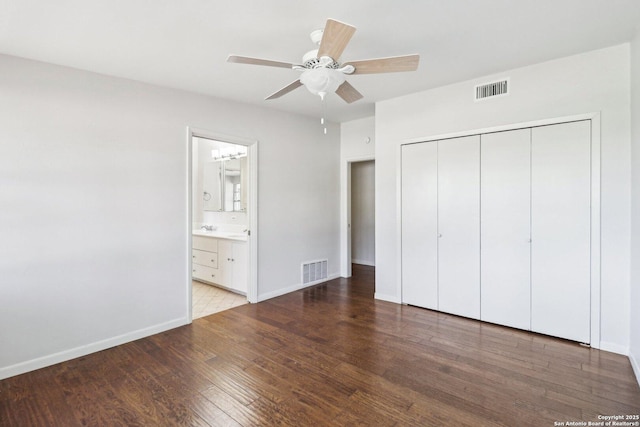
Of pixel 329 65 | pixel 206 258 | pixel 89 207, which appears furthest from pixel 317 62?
pixel 206 258

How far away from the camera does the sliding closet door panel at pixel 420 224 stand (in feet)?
12.5

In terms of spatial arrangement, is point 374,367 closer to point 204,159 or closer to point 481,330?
point 481,330

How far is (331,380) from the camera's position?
2369 millimetres

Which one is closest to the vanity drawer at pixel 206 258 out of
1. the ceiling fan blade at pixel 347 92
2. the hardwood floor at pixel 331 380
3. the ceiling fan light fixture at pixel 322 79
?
the hardwood floor at pixel 331 380

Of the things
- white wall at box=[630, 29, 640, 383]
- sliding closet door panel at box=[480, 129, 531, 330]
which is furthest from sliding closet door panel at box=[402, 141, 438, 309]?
white wall at box=[630, 29, 640, 383]

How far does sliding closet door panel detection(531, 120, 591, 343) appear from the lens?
289 cm

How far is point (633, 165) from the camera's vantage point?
258 centimetres

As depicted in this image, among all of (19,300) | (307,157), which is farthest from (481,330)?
(19,300)

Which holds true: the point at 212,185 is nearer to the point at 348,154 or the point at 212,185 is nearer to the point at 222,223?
the point at 222,223

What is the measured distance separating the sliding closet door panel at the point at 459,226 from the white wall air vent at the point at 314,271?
1.96 meters

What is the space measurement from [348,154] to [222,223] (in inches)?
99.0

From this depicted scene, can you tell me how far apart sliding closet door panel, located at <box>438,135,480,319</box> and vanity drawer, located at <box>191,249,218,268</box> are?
3.24 meters

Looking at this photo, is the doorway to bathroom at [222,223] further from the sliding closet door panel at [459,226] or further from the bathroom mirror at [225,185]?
the sliding closet door panel at [459,226]

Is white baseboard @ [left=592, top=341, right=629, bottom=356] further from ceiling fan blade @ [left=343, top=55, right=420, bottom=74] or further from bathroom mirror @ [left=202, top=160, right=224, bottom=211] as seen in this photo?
bathroom mirror @ [left=202, top=160, right=224, bottom=211]
